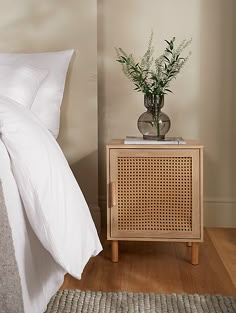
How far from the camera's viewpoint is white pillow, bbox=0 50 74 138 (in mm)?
2551

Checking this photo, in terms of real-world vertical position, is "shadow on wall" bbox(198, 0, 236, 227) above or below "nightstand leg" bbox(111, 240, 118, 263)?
above

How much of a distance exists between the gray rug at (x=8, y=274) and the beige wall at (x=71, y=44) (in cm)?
154

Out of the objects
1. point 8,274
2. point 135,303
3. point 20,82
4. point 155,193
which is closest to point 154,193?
point 155,193

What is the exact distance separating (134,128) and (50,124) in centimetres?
58

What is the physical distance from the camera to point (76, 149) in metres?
2.76

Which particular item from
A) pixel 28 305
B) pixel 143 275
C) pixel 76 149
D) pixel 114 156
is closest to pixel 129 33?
pixel 76 149

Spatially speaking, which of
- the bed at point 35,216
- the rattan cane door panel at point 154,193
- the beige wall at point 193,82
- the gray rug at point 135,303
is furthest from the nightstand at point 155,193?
the beige wall at point 193,82

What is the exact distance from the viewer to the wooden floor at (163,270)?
6.37ft

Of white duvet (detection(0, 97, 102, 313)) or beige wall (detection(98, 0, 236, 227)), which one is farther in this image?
beige wall (detection(98, 0, 236, 227))

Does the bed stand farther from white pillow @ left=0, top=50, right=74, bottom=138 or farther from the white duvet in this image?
white pillow @ left=0, top=50, right=74, bottom=138

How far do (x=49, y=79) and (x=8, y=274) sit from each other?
5.11 feet

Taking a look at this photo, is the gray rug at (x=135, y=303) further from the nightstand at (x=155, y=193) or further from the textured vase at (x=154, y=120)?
the textured vase at (x=154, y=120)

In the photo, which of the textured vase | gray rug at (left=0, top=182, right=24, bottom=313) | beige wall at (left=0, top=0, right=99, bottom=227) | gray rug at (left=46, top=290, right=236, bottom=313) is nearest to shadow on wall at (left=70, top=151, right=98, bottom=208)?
beige wall at (left=0, top=0, right=99, bottom=227)

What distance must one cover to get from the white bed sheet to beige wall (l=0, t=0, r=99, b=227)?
1.23 metres
